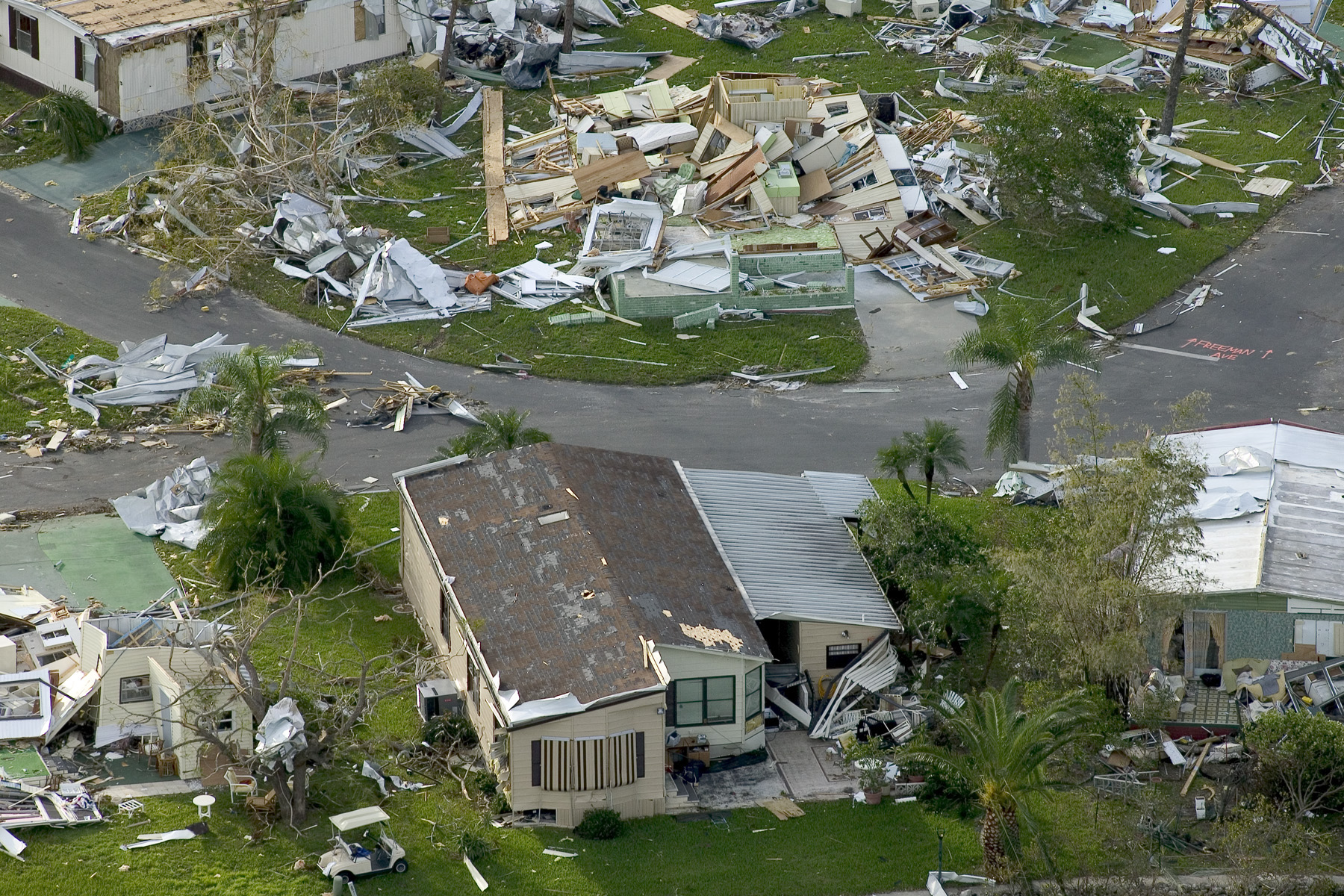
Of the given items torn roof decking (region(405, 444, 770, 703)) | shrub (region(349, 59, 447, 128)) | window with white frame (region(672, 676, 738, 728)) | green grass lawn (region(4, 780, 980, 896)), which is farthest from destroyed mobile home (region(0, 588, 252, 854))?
shrub (region(349, 59, 447, 128))

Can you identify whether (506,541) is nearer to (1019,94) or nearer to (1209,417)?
(1209,417)

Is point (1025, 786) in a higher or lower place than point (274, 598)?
higher

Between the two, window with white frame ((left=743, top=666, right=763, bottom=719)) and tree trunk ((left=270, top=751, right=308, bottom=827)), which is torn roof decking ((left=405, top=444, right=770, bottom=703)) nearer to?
window with white frame ((left=743, top=666, right=763, bottom=719))

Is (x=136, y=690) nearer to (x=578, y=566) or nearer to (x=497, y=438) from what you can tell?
(x=578, y=566)

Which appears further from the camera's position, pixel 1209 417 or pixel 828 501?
pixel 1209 417

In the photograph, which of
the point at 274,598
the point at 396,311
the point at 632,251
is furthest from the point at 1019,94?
the point at 274,598

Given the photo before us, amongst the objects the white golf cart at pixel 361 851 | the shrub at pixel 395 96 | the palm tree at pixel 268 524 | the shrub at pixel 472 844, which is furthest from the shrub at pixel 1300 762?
the shrub at pixel 395 96
